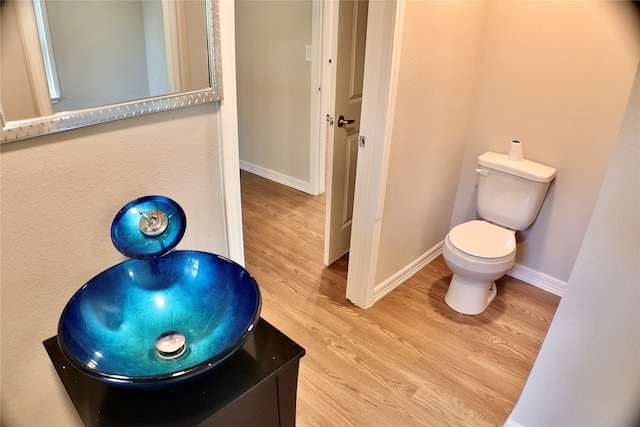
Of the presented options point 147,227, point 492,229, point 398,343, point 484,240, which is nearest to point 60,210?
point 147,227

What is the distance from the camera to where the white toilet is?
236cm

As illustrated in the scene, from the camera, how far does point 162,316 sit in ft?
4.00

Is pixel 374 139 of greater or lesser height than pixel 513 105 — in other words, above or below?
below

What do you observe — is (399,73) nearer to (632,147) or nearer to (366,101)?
(366,101)

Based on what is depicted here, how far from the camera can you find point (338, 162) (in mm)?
2684

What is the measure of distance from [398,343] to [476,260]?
0.56 m

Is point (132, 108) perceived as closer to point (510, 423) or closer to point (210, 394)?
point (210, 394)

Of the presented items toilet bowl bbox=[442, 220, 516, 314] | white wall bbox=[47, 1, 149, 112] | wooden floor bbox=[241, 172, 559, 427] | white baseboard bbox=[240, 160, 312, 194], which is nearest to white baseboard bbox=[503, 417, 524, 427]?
wooden floor bbox=[241, 172, 559, 427]

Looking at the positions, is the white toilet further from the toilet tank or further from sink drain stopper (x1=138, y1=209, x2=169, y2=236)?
sink drain stopper (x1=138, y1=209, x2=169, y2=236)

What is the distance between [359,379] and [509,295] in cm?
112

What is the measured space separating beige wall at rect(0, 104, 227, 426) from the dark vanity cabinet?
0.32 feet

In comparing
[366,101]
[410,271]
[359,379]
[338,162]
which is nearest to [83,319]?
[359,379]

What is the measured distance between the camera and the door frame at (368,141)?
137 centimetres

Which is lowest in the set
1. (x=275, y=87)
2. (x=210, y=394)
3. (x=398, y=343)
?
(x=398, y=343)
